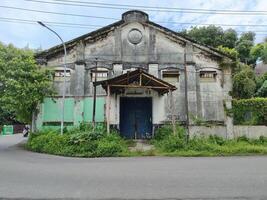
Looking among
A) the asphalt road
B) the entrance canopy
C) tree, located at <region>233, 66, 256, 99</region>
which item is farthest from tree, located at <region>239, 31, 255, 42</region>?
the asphalt road

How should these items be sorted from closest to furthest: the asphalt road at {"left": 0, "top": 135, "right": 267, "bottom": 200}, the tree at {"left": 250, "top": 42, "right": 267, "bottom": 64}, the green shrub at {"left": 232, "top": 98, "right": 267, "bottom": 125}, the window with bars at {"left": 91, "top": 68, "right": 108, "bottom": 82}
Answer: the asphalt road at {"left": 0, "top": 135, "right": 267, "bottom": 200}, the green shrub at {"left": 232, "top": 98, "right": 267, "bottom": 125}, the window with bars at {"left": 91, "top": 68, "right": 108, "bottom": 82}, the tree at {"left": 250, "top": 42, "right": 267, "bottom": 64}

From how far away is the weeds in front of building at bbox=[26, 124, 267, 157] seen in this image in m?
16.9

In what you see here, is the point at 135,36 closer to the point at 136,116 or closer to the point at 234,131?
the point at 136,116

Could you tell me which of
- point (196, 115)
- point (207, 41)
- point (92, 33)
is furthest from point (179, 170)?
point (207, 41)

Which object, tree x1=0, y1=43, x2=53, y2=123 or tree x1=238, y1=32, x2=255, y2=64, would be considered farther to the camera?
tree x1=238, y1=32, x2=255, y2=64

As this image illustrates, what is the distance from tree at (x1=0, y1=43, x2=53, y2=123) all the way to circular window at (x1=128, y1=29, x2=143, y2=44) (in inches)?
243

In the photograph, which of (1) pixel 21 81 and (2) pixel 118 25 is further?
(2) pixel 118 25

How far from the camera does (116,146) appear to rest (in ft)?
56.0

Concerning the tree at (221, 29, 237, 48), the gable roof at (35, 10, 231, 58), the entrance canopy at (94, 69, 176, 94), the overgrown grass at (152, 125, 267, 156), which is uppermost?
the tree at (221, 29, 237, 48)

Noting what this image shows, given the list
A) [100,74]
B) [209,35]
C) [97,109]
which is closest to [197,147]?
[97,109]

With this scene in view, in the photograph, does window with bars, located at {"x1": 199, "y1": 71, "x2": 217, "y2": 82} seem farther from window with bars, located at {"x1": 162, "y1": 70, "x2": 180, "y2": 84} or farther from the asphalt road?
the asphalt road

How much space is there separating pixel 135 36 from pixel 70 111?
6936mm

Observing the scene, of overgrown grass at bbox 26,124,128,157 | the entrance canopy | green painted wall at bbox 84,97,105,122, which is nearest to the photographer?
overgrown grass at bbox 26,124,128,157

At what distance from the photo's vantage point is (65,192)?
304 inches
